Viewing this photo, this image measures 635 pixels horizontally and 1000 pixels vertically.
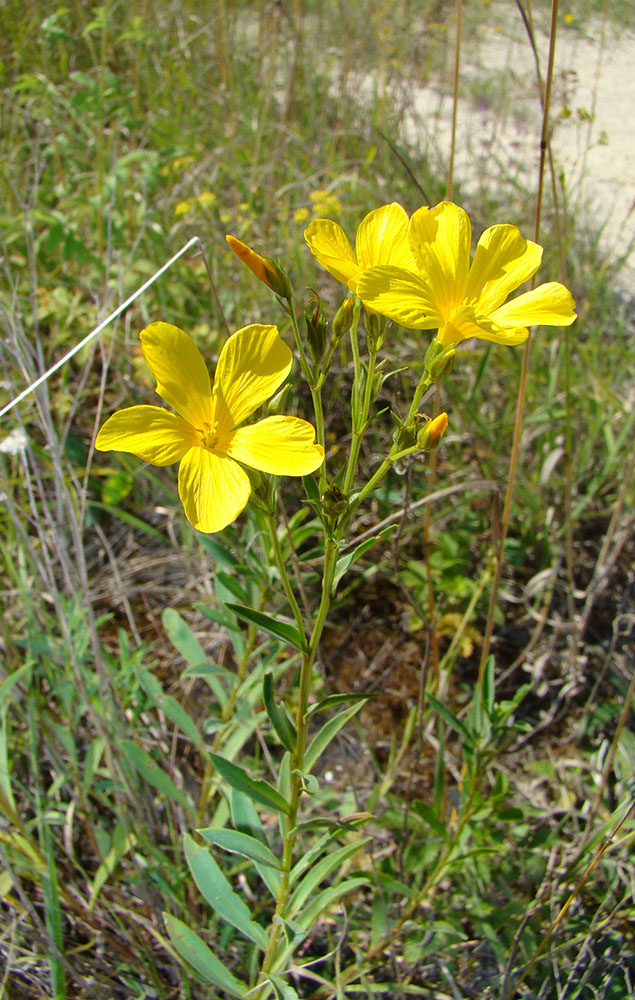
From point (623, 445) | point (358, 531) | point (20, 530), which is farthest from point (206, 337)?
point (623, 445)

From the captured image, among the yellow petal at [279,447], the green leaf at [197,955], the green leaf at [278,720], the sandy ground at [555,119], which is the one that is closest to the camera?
the yellow petal at [279,447]

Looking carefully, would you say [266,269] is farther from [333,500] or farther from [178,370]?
[333,500]

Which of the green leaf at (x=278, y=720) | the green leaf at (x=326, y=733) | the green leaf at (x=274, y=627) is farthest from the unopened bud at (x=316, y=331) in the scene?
the green leaf at (x=326, y=733)

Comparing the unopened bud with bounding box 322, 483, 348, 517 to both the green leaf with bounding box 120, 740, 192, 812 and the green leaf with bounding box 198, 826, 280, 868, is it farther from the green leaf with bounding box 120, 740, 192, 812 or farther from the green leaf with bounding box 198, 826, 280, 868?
the green leaf with bounding box 120, 740, 192, 812

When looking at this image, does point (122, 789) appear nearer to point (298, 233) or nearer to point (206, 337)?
point (206, 337)

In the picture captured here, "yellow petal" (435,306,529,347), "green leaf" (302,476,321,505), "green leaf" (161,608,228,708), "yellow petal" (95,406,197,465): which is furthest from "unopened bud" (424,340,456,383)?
"green leaf" (161,608,228,708)

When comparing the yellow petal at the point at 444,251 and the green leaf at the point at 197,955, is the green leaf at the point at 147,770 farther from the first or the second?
the yellow petal at the point at 444,251
